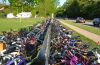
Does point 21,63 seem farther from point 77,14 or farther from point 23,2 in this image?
point 77,14

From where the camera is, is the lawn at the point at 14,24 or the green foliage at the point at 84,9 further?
the green foliage at the point at 84,9

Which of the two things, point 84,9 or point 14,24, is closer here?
point 14,24

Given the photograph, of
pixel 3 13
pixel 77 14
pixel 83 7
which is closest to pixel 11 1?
pixel 83 7

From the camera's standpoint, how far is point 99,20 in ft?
182

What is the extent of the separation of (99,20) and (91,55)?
4802 cm

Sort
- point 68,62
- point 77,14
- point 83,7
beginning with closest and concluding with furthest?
point 68,62
point 83,7
point 77,14

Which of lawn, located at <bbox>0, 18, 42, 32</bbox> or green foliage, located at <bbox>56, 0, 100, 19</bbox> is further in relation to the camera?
green foliage, located at <bbox>56, 0, 100, 19</bbox>

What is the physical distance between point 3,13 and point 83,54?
449 feet

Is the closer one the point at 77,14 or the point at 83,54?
the point at 83,54

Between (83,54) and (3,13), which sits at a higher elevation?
(83,54)

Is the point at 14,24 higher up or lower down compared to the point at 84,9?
higher up

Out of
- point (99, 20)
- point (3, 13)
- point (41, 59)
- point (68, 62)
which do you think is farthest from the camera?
point (3, 13)

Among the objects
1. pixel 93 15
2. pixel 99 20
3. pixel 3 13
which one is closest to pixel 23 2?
pixel 99 20

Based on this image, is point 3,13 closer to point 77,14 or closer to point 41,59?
point 77,14
